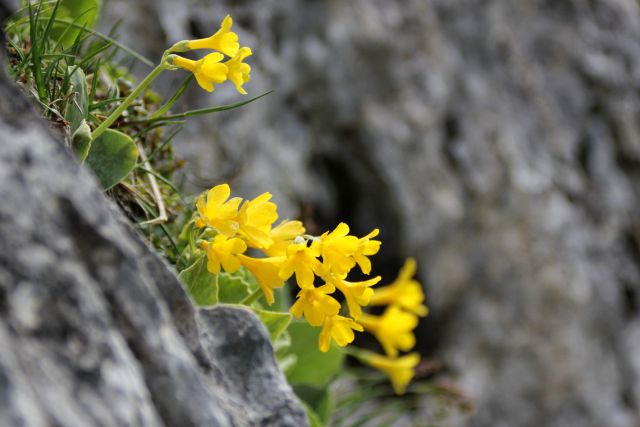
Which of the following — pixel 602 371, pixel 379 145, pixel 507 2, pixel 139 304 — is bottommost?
pixel 602 371

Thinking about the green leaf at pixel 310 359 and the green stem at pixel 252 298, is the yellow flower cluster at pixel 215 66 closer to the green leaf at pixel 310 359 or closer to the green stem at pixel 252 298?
the green stem at pixel 252 298

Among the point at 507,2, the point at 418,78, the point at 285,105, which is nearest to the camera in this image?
the point at 285,105

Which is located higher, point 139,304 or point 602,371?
point 139,304

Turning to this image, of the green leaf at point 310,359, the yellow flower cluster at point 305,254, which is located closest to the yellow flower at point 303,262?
the yellow flower cluster at point 305,254

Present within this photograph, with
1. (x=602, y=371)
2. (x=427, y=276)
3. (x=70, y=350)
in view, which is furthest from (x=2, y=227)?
(x=602, y=371)

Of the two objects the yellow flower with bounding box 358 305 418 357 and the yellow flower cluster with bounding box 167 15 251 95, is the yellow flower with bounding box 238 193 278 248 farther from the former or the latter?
the yellow flower with bounding box 358 305 418 357

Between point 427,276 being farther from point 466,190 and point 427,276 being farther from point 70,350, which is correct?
point 70,350

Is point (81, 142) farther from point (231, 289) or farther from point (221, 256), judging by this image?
point (231, 289)
